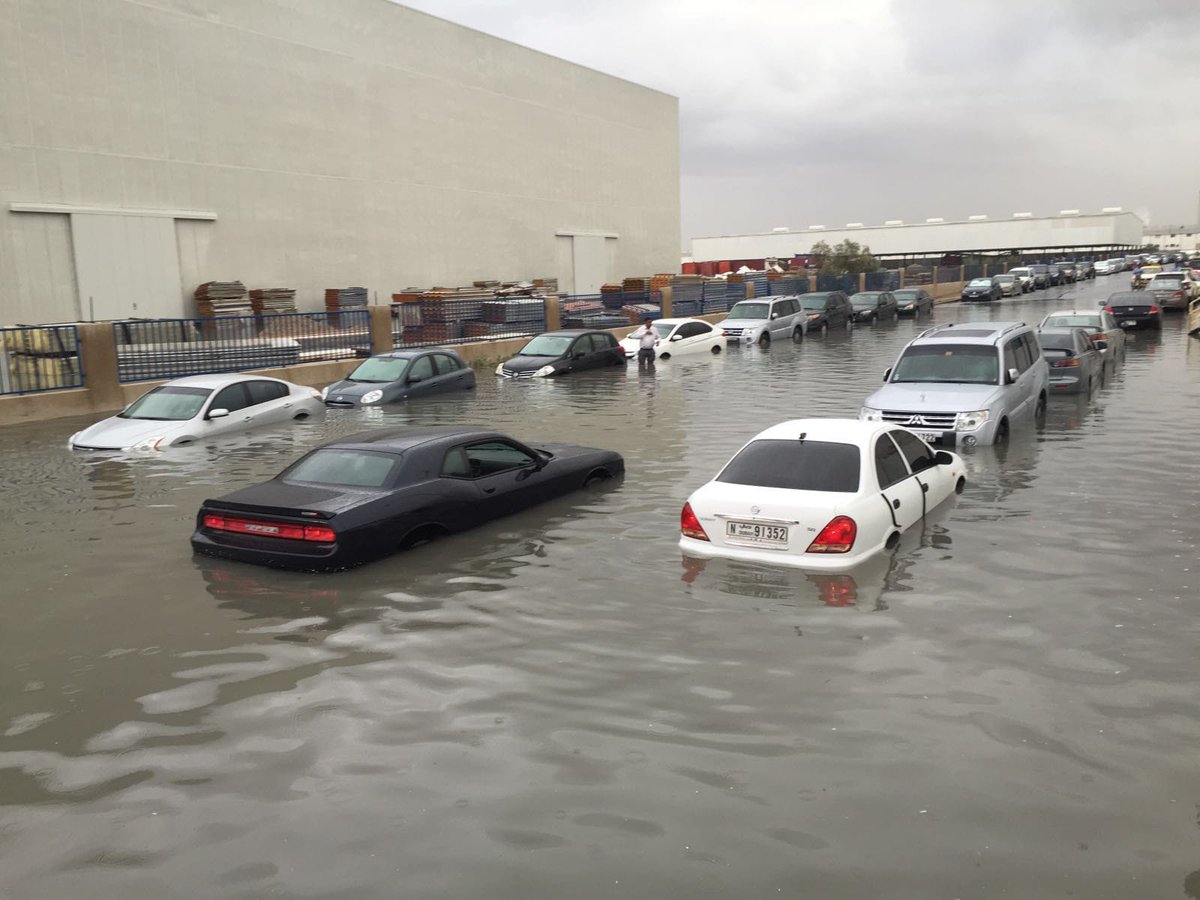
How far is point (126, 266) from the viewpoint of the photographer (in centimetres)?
3061

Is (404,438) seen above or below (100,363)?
below

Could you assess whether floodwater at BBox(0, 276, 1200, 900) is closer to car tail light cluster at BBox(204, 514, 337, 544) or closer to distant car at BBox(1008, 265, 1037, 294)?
car tail light cluster at BBox(204, 514, 337, 544)

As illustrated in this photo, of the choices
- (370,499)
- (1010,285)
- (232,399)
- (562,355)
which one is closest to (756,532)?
(370,499)

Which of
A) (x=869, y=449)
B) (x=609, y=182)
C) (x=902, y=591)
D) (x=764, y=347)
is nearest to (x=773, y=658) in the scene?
(x=902, y=591)

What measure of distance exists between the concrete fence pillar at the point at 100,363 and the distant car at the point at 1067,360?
18891 mm

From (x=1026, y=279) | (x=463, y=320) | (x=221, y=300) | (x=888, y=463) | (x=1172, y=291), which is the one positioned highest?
(x=221, y=300)

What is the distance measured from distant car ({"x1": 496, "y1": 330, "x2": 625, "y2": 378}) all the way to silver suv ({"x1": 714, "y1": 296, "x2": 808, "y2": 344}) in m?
6.62

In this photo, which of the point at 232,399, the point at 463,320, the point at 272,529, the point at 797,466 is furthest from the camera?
the point at 463,320

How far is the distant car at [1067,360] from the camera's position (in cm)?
2033

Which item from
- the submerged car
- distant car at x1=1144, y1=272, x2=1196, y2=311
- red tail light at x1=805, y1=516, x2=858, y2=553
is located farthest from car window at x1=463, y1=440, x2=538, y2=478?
distant car at x1=1144, y1=272, x2=1196, y2=311

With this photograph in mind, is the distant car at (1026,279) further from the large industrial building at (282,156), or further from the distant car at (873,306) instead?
the large industrial building at (282,156)

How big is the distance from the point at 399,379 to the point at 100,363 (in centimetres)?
623

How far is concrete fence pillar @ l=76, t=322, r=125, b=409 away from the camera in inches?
864

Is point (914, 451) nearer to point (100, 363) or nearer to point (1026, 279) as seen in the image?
point (100, 363)
